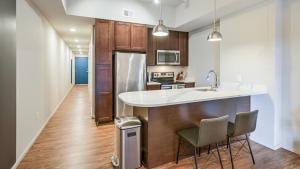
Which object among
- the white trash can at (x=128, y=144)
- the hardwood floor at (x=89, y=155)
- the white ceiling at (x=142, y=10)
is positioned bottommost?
the hardwood floor at (x=89, y=155)

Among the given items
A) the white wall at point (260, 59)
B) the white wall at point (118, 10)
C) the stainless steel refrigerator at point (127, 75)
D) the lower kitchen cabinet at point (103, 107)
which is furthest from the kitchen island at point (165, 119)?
the white wall at point (118, 10)

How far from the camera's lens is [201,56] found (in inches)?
191

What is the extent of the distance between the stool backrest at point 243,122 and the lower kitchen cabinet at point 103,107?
2.82m

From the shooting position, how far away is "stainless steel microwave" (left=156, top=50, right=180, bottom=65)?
496cm

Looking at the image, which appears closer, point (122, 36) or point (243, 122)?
point (243, 122)

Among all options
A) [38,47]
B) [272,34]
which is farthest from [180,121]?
[38,47]

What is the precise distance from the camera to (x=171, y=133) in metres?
2.38

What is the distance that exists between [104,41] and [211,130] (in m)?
3.10

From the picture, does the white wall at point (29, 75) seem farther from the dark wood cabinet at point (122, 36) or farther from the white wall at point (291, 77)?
the white wall at point (291, 77)

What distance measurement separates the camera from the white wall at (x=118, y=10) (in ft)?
12.3

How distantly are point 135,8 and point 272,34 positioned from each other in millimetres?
3005

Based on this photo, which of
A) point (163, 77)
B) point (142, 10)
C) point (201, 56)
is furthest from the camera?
point (163, 77)

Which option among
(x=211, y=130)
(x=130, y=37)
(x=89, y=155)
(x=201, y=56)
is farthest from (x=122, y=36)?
(x=211, y=130)

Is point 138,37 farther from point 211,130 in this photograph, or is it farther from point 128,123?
point 211,130
